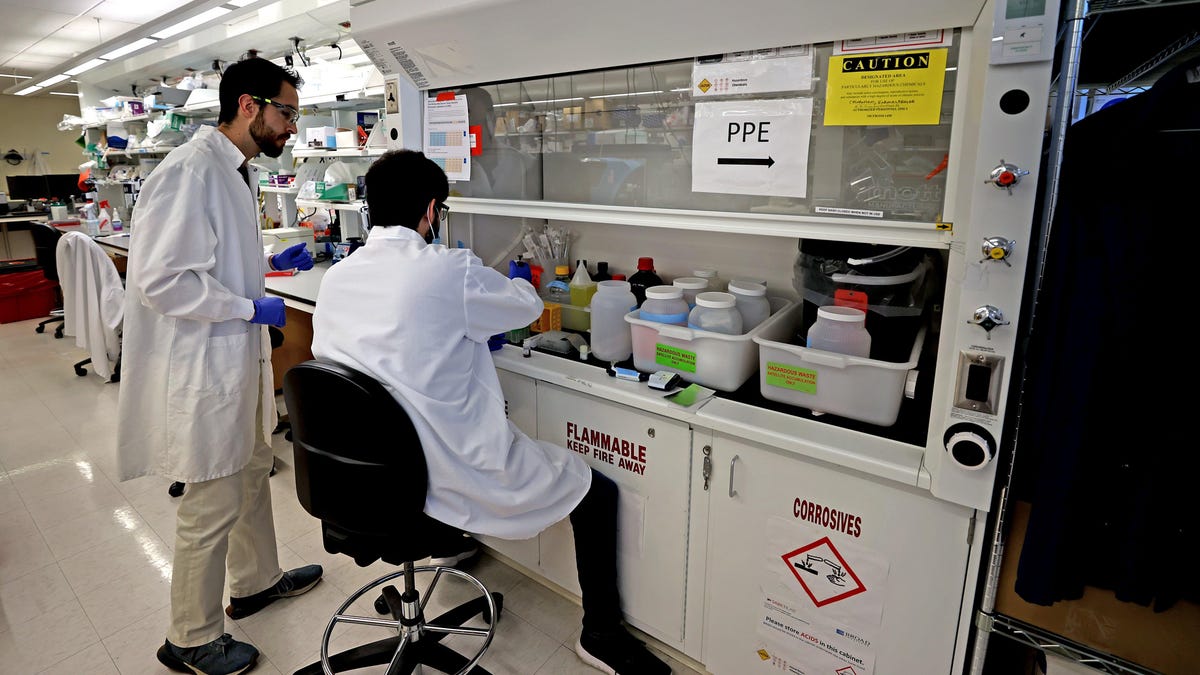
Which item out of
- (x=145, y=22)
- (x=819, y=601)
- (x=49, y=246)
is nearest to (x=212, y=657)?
(x=819, y=601)

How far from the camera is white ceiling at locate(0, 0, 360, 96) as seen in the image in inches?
138

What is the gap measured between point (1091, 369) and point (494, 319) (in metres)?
1.12

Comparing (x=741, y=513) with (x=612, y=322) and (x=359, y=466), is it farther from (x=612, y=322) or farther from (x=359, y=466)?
(x=359, y=466)

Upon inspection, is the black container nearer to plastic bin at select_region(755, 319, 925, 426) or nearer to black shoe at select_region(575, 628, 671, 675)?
plastic bin at select_region(755, 319, 925, 426)

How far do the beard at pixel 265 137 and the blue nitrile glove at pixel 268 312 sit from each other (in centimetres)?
45

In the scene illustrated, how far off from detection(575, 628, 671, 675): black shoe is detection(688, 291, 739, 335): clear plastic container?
89cm

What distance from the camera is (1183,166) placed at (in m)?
0.92

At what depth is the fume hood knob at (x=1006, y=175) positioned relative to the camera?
0.99 metres

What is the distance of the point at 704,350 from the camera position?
1613mm

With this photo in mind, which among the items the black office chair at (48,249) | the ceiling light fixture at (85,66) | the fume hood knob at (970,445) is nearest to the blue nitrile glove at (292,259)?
the fume hood knob at (970,445)

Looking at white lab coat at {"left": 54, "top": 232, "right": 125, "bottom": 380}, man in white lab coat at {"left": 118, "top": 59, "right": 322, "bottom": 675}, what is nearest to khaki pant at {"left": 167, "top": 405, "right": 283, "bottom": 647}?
man in white lab coat at {"left": 118, "top": 59, "right": 322, "bottom": 675}

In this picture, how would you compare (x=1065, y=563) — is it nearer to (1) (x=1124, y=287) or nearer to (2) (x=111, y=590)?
(1) (x=1124, y=287)

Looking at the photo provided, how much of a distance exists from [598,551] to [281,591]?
1.15m

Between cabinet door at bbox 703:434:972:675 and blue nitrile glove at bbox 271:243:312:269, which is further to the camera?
blue nitrile glove at bbox 271:243:312:269
